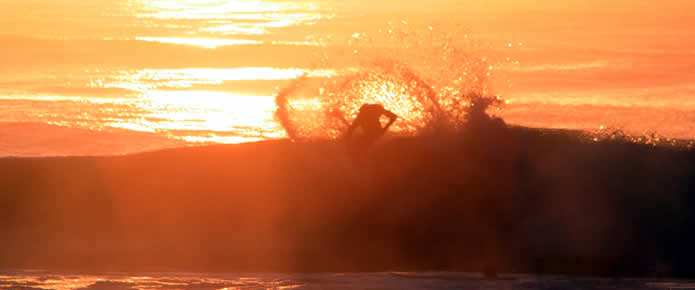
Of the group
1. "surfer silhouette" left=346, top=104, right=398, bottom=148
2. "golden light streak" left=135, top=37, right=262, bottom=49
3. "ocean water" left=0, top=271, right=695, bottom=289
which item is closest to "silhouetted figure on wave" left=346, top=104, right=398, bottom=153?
"surfer silhouette" left=346, top=104, right=398, bottom=148

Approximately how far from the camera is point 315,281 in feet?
35.9

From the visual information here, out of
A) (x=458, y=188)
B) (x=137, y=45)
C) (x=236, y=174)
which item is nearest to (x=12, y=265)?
(x=236, y=174)

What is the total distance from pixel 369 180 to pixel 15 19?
37.8m

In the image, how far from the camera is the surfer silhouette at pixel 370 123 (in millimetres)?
13805

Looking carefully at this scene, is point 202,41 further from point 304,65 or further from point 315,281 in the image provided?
point 315,281

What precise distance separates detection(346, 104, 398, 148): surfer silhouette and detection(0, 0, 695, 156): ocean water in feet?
3.36

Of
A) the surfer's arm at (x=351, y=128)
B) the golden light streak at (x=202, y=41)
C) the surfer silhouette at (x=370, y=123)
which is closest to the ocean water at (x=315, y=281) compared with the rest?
the surfer silhouette at (x=370, y=123)

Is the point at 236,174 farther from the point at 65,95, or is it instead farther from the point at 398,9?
the point at 398,9

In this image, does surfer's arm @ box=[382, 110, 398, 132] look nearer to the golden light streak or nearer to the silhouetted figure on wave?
the silhouetted figure on wave

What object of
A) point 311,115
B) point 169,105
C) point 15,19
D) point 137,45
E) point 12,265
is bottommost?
point 12,265

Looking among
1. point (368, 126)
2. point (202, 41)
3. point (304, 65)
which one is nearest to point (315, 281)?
point (368, 126)

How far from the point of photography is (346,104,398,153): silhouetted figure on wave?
45.3 ft

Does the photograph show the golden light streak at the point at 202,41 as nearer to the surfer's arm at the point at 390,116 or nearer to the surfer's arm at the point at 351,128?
the surfer's arm at the point at 351,128

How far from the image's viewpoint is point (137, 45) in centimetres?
3869
